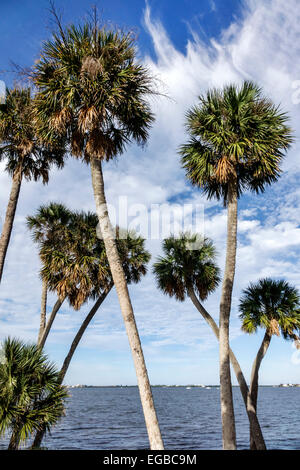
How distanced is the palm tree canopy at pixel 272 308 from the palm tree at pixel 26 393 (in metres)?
8.16

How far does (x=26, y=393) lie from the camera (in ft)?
33.7

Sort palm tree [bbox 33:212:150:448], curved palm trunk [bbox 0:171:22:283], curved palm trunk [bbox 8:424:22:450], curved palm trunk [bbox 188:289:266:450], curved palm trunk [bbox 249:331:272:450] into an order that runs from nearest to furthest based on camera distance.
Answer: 1. curved palm trunk [bbox 8:424:22:450]
2. curved palm trunk [bbox 0:171:22:283]
3. curved palm trunk [bbox 188:289:266:450]
4. curved palm trunk [bbox 249:331:272:450]
5. palm tree [bbox 33:212:150:448]

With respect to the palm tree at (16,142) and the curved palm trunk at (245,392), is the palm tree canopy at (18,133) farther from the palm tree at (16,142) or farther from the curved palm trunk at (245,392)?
the curved palm trunk at (245,392)

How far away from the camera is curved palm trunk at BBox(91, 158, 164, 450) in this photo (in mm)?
7953

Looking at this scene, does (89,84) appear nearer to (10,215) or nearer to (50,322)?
(10,215)

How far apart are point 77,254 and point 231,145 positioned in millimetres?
7635

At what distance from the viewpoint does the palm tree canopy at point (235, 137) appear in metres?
12.1

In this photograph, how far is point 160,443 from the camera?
784cm

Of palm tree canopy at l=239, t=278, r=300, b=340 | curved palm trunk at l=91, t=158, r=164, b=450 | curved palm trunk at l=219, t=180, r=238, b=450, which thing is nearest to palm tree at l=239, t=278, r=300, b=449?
palm tree canopy at l=239, t=278, r=300, b=340

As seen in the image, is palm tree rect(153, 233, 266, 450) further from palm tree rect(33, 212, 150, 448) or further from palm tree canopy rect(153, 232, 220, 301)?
palm tree rect(33, 212, 150, 448)

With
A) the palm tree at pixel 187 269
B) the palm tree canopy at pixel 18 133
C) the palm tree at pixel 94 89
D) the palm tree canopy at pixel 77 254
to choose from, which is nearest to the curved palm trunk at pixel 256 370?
the palm tree at pixel 187 269

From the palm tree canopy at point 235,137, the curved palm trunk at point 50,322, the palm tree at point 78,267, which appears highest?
the palm tree canopy at point 235,137

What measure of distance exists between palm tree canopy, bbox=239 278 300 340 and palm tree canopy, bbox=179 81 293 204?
492 cm

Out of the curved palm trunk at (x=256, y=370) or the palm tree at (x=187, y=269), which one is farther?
the palm tree at (x=187, y=269)
